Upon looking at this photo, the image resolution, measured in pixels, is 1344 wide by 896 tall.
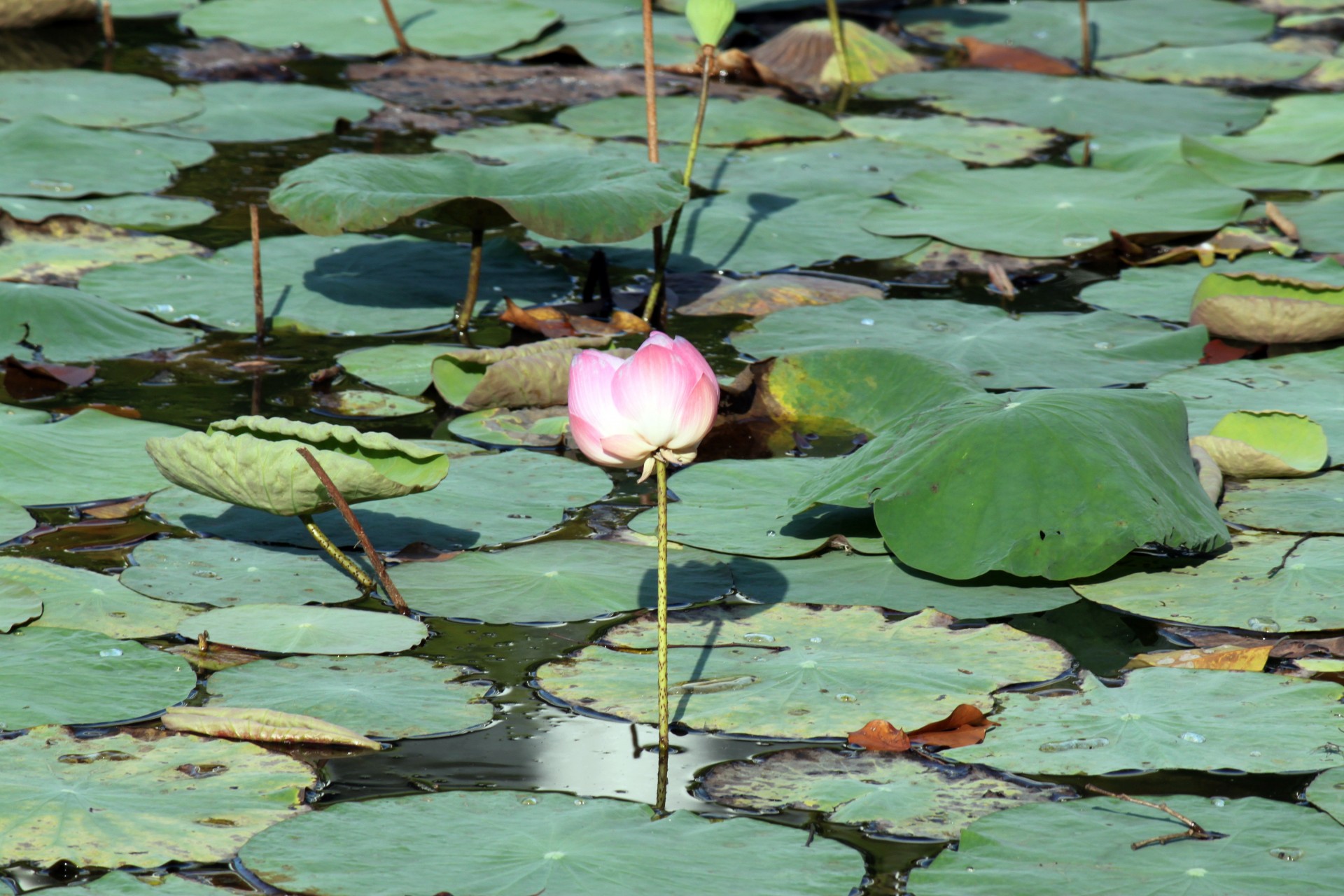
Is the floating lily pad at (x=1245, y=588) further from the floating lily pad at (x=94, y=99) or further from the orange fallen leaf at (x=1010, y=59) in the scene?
the orange fallen leaf at (x=1010, y=59)

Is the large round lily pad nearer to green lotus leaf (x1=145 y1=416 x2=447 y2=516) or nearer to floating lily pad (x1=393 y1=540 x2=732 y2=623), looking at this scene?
green lotus leaf (x1=145 y1=416 x2=447 y2=516)

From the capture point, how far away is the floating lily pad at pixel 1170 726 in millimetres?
2143

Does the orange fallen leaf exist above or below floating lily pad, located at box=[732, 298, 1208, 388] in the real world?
above

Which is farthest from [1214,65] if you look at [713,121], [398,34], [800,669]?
[800,669]

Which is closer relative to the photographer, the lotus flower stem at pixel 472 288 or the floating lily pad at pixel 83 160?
the lotus flower stem at pixel 472 288

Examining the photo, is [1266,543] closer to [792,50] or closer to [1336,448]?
[1336,448]

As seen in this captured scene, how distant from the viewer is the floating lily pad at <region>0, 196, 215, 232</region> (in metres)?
4.89

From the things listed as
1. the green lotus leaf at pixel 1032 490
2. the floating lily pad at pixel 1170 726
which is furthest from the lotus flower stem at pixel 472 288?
the floating lily pad at pixel 1170 726

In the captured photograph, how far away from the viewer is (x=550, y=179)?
4.08 metres

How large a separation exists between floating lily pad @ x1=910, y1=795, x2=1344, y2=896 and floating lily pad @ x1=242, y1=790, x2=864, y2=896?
0.16 m

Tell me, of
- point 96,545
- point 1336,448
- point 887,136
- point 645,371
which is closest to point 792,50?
point 887,136

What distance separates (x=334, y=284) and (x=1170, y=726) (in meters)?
3.04

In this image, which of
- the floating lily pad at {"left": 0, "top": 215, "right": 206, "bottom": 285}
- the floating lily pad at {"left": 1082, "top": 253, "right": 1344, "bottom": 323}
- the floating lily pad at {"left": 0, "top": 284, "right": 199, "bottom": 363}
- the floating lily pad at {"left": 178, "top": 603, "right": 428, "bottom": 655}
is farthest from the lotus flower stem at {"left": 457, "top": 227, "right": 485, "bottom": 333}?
the floating lily pad at {"left": 1082, "top": 253, "right": 1344, "bottom": 323}

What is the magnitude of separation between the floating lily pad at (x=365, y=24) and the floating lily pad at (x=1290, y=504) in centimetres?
520
